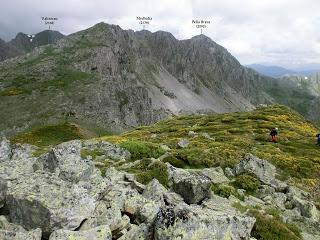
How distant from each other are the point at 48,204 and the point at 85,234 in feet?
6.60

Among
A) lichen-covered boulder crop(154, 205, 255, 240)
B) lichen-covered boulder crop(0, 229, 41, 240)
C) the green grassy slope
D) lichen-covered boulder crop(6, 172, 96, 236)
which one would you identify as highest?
lichen-covered boulder crop(6, 172, 96, 236)

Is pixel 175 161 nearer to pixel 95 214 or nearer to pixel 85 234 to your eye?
pixel 95 214

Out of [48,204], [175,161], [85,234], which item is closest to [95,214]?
[48,204]

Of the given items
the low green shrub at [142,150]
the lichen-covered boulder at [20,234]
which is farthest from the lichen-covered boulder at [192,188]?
the low green shrub at [142,150]

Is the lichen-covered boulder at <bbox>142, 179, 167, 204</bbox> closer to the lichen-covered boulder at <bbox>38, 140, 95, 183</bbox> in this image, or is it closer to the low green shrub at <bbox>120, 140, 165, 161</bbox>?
the lichen-covered boulder at <bbox>38, 140, 95, 183</bbox>

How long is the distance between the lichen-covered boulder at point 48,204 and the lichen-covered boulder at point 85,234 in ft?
3.24

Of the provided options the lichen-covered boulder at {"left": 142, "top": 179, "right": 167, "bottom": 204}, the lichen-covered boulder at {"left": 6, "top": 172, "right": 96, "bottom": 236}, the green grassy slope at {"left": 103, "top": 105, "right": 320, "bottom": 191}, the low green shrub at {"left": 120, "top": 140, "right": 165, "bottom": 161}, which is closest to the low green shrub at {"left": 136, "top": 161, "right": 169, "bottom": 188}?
the lichen-covered boulder at {"left": 142, "top": 179, "right": 167, "bottom": 204}

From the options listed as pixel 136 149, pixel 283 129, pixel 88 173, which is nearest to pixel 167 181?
pixel 88 173

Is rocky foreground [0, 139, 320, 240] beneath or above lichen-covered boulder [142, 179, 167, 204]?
above

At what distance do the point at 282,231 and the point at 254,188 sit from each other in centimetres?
981

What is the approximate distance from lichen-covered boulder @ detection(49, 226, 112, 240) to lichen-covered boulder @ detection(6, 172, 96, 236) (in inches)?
38.8

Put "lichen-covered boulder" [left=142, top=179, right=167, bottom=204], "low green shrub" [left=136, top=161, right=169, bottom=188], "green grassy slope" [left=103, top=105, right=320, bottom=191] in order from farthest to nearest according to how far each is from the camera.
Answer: "green grassy slope" [left=103, top=105, right=320, bottom=191] → "low green shrub" [left=136, top=161, right=169, bottom=188] → "lichen-covered boulder" [left=142, top=179, right=167, bottom=204]

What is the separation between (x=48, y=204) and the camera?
15.1m

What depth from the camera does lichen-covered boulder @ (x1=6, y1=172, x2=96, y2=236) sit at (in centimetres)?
1484
